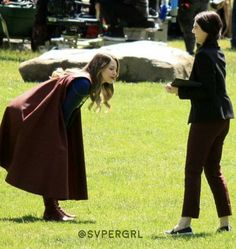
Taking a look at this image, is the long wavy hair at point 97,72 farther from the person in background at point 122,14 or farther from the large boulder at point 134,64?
the person in background at point 122,14

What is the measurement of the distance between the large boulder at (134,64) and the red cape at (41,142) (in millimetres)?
7578

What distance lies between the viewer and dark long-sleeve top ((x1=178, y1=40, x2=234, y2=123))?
301 inches

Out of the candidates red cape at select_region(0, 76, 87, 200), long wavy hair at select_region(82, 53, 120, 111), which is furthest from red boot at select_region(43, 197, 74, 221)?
long wavy hair at select_region(82, 53, 120, 111)

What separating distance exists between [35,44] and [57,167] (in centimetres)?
1360

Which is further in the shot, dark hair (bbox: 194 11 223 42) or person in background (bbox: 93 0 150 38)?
person in background (bbox: 93 0 150 38)

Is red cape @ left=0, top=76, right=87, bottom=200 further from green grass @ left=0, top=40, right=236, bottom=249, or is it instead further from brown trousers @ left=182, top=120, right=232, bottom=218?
brown trousers @ left=182, top=120, right=232, bottom=218

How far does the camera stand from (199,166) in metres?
7.71

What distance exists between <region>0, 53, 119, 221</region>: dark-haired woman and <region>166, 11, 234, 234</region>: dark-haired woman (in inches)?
27.9

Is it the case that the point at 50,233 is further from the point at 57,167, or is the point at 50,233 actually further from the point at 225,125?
the point at 225,125

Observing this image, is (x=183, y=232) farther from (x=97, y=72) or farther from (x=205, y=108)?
(x=97, y=72)

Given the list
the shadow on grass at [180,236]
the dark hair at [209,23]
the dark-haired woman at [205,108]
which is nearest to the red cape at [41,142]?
the shadow on grass at [180,236]

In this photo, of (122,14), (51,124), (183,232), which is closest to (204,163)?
(183,232)

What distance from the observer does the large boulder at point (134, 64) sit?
1611 cm

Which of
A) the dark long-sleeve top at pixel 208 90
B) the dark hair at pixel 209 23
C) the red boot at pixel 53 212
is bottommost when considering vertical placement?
the red boot at pixel 53 212
